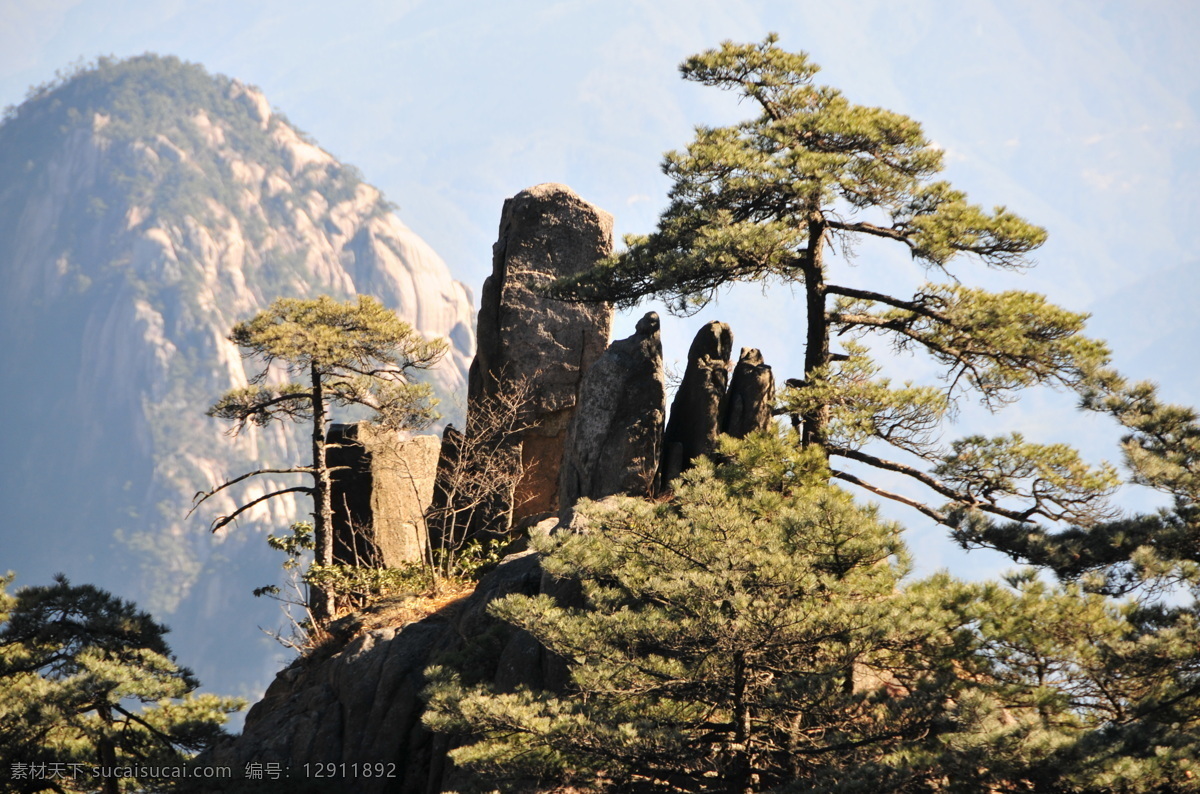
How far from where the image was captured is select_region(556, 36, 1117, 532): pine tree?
10328mm

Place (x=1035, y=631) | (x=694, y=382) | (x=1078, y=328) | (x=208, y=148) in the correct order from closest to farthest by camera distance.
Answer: (x=1035, y=631), (x=1078, y=328), (x=694, y=382), (x=208, y=148)

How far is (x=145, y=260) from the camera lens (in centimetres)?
14388

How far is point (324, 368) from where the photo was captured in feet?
49.6

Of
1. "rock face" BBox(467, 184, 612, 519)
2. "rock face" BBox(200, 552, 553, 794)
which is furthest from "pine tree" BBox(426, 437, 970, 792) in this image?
"rock face" BBox(467, 184, 612, 519)

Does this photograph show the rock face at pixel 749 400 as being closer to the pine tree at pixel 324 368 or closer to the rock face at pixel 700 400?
the rock face at pixel 700 400

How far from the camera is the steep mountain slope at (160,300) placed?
12606 cm

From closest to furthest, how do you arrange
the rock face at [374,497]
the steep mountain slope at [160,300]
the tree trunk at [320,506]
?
the tree trunk at [320,506]
the rock face at [374,497]
the steep mountain slope at [160,300]

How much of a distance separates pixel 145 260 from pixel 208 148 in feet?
76.3

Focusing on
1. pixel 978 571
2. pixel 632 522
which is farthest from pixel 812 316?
pixel 978 571

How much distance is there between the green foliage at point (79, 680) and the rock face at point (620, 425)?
4.80 m

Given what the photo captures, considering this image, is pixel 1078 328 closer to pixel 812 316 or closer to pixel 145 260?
pixel 812 316

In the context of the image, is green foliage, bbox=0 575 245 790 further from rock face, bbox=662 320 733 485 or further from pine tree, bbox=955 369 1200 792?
pine tree, bbox=955 369 1200 792

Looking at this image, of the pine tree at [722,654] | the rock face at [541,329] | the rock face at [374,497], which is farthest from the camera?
the rock face at [541,329]

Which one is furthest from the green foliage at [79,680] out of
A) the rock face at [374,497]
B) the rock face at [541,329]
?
the rock face at [541,329]
